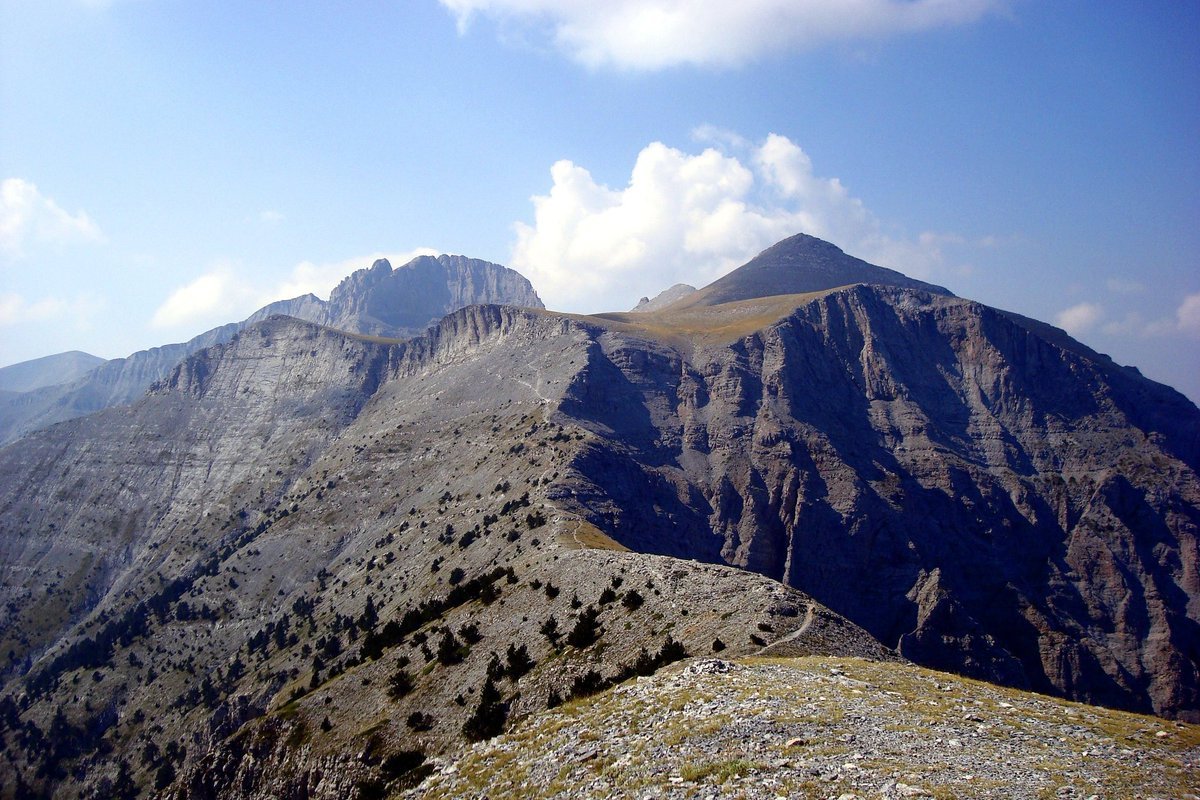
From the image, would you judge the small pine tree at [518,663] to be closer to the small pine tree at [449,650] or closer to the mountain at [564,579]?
the mountain at [564,579]

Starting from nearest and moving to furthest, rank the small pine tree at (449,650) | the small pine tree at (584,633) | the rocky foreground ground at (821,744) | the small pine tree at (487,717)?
the rocky foreground ground at (821,744), the small pine tree at (487,717), the small pine tree at (584,633), the small pine tree at (449,650)

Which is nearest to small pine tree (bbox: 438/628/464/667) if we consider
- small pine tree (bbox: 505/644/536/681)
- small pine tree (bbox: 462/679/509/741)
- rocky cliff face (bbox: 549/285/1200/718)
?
small pine tree (bbox: 505/644/536/681)

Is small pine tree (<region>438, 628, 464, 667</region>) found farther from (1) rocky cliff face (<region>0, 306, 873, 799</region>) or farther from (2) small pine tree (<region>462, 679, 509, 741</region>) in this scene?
(2) small pine tree (<region>462, 679, 509, 741</region>)

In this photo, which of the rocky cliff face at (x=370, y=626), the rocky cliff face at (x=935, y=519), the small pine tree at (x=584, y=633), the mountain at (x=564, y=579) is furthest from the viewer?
the rocky cliff face at (x=935, y=519)

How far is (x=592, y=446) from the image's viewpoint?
140500mm

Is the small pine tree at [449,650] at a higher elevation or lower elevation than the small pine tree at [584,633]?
lower

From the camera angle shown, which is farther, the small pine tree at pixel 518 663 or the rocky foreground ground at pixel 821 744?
the small pine tree at pixel 518 663

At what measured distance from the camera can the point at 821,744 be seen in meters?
25.9

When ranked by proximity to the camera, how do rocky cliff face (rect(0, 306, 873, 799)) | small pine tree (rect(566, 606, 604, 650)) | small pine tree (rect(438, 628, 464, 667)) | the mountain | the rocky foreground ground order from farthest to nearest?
small pine tree (rect(438, 628, 464, 667))
the mountain
small pine tree (rect(566, 606, 604, 650))
rocky cliff face (rect(0, 306, 873, 799))
the rocky foreground ground

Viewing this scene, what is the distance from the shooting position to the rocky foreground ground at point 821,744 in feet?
74.2

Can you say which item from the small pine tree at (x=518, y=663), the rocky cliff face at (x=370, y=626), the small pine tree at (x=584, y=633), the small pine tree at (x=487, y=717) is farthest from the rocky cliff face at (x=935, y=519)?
the small pine tree at (x=487, y=717)

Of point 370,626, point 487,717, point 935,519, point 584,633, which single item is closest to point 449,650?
point 584,633

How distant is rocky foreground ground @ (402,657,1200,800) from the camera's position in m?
22.6

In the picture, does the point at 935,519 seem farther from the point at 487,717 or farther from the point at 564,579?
the point at 487,717
